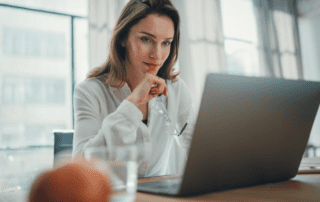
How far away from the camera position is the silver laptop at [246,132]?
41 cm

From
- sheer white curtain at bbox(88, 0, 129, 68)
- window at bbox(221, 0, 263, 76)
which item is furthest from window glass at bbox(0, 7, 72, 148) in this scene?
window at bbox(221, 0, 263, 76)

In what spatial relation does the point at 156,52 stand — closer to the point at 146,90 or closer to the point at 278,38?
the point at 146,90

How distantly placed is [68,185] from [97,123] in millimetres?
836

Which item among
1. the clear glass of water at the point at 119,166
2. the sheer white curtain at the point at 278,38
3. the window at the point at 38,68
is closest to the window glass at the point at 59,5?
the window at the point at 38,68

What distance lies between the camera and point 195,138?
41 cm

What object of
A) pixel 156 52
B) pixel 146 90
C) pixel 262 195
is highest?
pixel 156 52

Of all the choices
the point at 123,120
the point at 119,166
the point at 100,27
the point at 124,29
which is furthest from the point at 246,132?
the point at 100,27

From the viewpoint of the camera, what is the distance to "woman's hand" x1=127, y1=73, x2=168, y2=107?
39.3 inches

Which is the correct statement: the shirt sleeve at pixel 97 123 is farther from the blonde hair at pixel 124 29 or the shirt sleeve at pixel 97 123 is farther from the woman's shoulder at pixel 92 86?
the blonde hair at pixel 124 29

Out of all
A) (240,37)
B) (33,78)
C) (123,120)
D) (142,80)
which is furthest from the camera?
(240,37)

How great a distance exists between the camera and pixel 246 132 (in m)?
0.47

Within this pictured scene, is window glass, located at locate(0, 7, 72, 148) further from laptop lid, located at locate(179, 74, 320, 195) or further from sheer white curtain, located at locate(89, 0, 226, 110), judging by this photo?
laptop lid, located at locate(179, 74, 320, 195)

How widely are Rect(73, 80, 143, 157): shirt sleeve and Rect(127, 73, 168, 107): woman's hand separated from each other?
64mm

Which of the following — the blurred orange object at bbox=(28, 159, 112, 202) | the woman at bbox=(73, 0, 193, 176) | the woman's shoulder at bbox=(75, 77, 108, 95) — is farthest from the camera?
the woman's shoulder at bbox=(75, 77, 108, 95)
